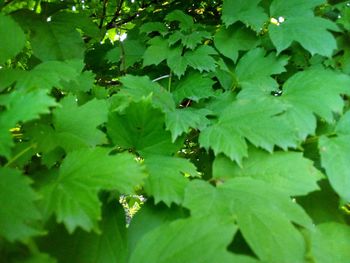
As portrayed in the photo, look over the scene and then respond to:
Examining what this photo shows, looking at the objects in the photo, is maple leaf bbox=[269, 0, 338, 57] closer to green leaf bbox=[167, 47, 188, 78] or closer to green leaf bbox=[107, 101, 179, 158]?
green leaf bbox=[167, 47, 188, 78]

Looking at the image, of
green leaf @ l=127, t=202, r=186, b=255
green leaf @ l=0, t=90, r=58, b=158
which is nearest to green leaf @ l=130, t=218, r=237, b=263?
green leaf @ l=127, t=202, r=186, b=255

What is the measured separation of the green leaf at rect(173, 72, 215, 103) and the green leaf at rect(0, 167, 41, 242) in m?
0.75

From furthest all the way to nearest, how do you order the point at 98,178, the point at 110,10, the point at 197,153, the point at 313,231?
the point at 110,10, the point at 197,153, the point at 313,231, the point at 98,178

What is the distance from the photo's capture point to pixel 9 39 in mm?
1008

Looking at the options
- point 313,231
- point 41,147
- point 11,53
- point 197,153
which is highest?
point 11,53

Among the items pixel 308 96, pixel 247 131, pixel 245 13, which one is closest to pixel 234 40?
pixel 245 13

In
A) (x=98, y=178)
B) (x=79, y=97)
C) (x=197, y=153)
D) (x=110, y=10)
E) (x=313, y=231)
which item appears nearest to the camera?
(x=98, y=178)

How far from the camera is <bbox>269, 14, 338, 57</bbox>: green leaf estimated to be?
1.23 meters

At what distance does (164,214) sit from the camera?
2.83 ft

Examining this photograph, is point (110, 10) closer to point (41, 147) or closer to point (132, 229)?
point (41, 147)

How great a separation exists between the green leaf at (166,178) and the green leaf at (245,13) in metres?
0.72

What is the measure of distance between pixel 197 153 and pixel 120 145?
1.43ft

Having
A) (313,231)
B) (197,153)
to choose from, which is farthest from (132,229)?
(197,153)

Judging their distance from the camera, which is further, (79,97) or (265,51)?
(265,51)
